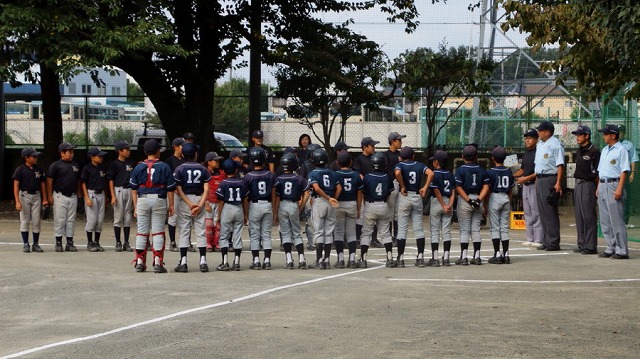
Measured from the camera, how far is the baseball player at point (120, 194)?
1805 centimetres

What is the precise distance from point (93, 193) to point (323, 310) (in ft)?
25.6

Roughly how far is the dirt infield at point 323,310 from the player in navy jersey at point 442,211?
442 millimetres

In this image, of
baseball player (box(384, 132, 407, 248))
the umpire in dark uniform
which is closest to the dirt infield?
the umpire in dark uniform

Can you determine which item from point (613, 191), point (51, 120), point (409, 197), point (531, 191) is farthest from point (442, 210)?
point (51, 120)

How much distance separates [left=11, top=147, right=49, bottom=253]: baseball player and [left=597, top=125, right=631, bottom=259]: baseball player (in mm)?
9056

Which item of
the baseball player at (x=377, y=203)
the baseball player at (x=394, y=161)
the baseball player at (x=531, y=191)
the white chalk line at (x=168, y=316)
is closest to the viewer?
the white chalk line at (x=168, y=316)

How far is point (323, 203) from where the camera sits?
608 inches

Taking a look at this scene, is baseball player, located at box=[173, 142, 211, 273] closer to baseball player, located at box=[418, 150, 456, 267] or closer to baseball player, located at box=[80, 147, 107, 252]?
baseball player, located at box=[80, 147, 107, 252]

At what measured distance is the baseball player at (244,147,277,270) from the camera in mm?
15359

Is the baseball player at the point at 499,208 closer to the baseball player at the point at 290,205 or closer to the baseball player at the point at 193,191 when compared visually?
the baseball player at the point at 290,205

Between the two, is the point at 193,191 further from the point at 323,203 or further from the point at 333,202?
the point at 333,202

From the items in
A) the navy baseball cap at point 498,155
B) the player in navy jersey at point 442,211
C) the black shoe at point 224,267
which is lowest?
the black shoe at point 224,267

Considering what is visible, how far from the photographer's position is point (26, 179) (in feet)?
58.3

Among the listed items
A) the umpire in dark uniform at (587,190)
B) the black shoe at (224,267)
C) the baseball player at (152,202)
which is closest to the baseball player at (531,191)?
the umpire in dark uniform at (587,190)
